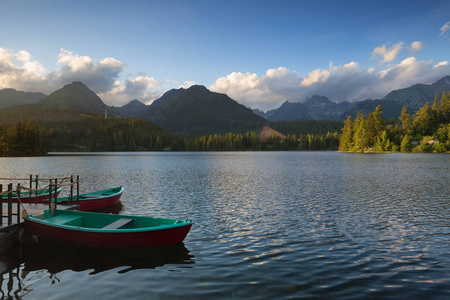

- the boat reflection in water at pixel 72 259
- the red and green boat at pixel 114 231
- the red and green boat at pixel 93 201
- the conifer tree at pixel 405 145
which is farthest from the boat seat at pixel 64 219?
the conifer tree at pixel 405 145

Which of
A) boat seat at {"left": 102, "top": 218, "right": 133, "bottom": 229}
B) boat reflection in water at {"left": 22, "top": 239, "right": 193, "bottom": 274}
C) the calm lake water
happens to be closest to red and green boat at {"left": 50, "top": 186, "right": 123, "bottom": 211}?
the calm lake water

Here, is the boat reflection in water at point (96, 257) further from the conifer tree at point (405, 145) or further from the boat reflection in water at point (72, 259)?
the conifer tree at point (405, 145)

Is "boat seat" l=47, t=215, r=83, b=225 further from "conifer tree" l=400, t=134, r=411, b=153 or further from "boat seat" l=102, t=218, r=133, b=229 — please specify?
"conifer tree" l=400, t=134, r=411, b=153

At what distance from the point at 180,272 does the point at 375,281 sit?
377 inches

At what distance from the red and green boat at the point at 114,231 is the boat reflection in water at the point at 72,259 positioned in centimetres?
50

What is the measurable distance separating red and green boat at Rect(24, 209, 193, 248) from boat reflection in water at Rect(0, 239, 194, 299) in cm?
50

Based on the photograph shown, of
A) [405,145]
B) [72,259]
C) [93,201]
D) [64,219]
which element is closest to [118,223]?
[72,259]

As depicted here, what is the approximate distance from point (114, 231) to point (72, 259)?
3.01 metres

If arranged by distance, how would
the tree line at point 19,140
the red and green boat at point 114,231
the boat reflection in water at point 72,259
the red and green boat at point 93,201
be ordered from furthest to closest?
the tree line at point 19,140
the red and green boat at point 93,201
the red and green boat at point 114,231
the boat reflection in water at point 72,259

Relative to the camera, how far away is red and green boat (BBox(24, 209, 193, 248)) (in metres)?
17.3

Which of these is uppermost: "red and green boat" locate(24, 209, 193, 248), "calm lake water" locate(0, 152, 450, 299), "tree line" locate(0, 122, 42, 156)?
"tree line" locate(0, 122, 42, 156)

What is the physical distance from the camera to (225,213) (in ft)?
93.5

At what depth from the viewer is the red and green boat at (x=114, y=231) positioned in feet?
56.6

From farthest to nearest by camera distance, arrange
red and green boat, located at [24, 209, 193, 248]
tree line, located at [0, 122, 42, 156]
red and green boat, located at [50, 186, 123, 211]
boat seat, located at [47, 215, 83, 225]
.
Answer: tree line, located at [0, 122, 42, 156]
red and green boat, located at [50, 186, 123, 211]
boat seat, located at [47, 215, 83, 225]
red and green boat, located at [24, 209, 193, 248]
